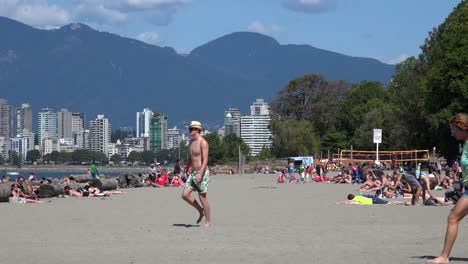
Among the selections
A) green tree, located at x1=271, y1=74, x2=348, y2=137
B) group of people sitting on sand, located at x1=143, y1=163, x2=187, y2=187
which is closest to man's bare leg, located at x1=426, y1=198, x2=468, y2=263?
group of people sitting on sand, located at x1=143, y1=163, x2=187, y2=187

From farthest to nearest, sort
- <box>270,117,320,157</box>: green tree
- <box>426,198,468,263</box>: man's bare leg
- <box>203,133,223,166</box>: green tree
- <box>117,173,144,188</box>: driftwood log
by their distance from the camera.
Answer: <box>203,133,223,166</box>: green tree, <box>270,117,320,157</box>: green tree, <box>117,173,144,188</box>: driftwood log, <box>426,198,468,263</box>: man's bare leg

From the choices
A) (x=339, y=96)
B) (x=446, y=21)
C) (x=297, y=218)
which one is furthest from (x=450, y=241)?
(x=339, y=96)

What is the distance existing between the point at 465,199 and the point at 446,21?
2383 inches

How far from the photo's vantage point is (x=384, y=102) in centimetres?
10662

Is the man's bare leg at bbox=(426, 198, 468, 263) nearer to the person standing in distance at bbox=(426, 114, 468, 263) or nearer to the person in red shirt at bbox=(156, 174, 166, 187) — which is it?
the person standing in distance at bbox=(426, 114, 468, 263)

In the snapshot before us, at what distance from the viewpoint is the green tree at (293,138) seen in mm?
89838

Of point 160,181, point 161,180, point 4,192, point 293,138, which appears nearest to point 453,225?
point 4,192

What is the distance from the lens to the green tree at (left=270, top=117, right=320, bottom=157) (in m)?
89.8

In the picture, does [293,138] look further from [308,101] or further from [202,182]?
[202,182]

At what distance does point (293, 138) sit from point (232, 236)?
77.9 m

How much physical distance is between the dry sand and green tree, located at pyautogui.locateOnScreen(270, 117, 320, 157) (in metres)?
70.5

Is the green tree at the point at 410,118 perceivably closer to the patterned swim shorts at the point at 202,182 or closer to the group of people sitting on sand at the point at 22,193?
the group of people sitting on sand at the point at 22,193

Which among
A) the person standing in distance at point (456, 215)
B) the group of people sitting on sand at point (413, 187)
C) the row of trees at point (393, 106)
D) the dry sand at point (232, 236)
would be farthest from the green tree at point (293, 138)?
the person standing in distance at point (456, 215)

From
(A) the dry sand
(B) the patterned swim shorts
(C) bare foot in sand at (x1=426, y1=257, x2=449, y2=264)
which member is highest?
(B) the patterned swim shorts
